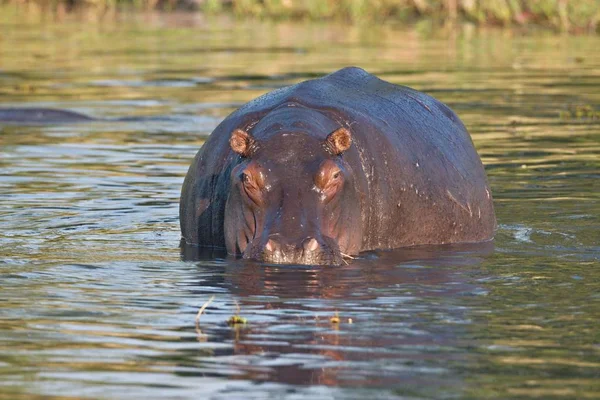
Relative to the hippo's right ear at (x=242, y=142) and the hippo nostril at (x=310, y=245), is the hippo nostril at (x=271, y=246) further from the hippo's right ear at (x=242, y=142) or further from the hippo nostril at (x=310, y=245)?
the hippo's right ear at (x=242, y=142)

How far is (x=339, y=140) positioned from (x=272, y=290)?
1052 millimetres

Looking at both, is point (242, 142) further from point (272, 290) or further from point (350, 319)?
point (350, 319)

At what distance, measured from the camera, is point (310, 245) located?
23.9 feet

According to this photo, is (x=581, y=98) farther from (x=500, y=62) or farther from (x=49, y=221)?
(x=49, y=221)

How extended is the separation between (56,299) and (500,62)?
16.6m

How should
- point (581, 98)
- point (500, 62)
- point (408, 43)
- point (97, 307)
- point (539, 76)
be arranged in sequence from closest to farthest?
1. point (97, 307)
2. point (581, 98)
3. point (539, 76)
4. point (500, 62)
5. point (408, 43)

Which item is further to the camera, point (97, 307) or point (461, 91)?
point (461, 91)

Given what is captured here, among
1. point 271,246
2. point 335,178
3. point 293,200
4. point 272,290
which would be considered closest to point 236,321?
point 272,290

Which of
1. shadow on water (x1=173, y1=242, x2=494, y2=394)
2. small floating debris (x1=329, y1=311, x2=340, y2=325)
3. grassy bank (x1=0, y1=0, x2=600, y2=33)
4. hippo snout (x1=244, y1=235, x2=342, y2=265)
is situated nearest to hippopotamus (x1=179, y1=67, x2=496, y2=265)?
hippo snout (x1=244, y1=235, x2=342, y2=265)

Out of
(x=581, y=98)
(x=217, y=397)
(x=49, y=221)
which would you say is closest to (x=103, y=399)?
(x=217, y=397)

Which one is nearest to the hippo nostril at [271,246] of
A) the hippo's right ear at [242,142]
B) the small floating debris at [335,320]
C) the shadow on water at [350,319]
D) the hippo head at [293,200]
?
the hippo head at [293,200]

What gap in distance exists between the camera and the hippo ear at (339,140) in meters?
7.79

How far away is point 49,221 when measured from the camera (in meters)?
9.66

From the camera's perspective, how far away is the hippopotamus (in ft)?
24.7
